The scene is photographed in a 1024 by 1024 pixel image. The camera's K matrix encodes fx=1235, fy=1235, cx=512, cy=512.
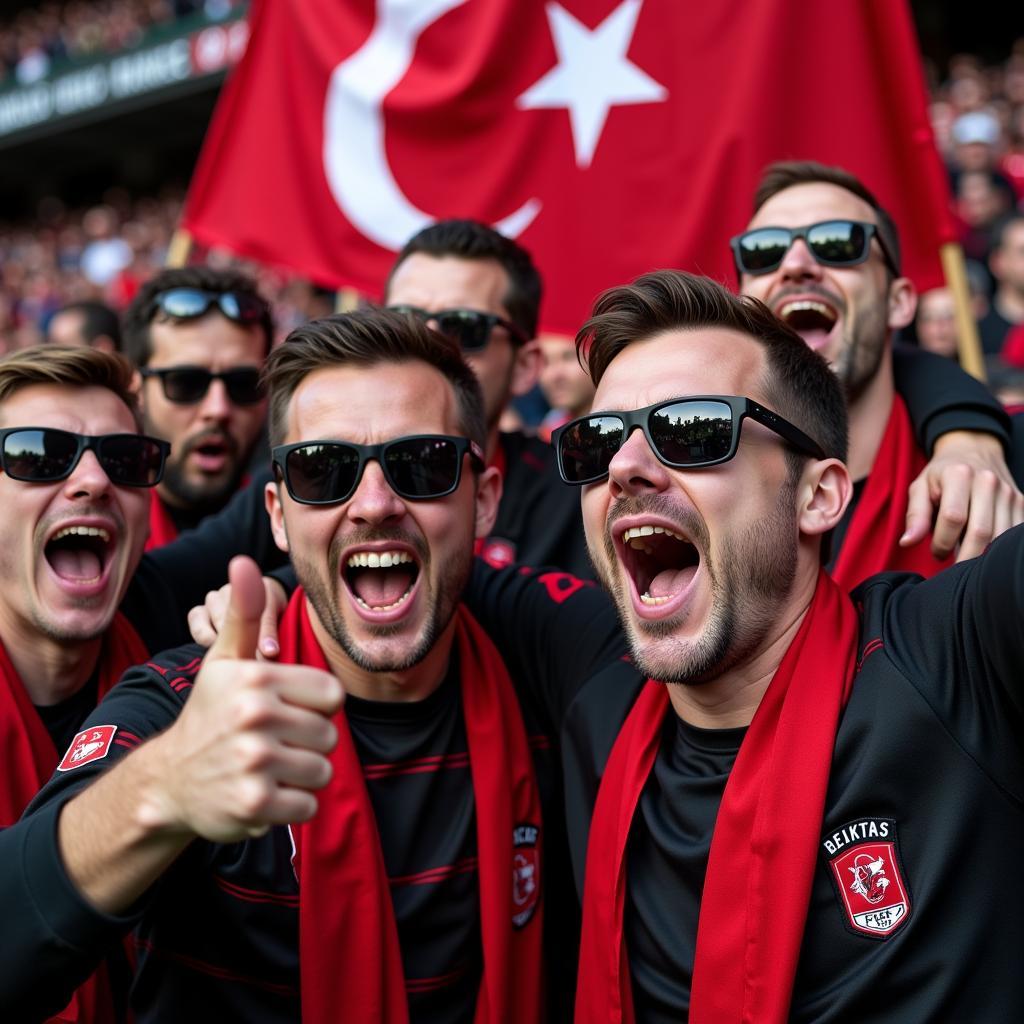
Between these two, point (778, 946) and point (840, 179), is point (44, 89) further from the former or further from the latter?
point (778, 946)

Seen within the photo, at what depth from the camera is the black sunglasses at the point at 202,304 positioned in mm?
4129

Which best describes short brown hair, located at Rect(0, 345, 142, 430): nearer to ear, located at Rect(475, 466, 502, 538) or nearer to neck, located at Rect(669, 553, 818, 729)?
ear, located at Rect(475, 466, 502, 538)

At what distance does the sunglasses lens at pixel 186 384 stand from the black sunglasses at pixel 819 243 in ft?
6.07

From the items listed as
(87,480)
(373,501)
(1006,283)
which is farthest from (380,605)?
(1006,283)

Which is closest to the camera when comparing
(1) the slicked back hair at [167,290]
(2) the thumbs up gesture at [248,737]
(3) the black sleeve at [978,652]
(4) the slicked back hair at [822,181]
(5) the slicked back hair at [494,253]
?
(2) the thumbs up gesture at [248,737]

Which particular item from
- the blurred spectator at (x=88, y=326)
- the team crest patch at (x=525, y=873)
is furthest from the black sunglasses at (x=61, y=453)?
the blurred spectator at (x=88, y=326)

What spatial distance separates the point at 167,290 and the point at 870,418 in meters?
2.38

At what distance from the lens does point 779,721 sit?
2.10m

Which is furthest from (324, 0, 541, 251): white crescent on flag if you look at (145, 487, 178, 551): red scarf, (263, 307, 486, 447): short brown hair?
(263, 307, 486, 447): short brown hair

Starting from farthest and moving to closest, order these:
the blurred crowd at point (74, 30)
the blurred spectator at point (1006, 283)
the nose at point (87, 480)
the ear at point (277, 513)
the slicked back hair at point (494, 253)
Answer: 1. the blurred crowd at point (74, 30)
2. the blurred spectator at point (1006, 283)
3. the slicked back hair at point (494, 253)
4. the nose at point (87, 480)
5. the ear at point (277, 513)

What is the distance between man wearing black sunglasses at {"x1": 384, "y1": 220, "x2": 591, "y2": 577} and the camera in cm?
364

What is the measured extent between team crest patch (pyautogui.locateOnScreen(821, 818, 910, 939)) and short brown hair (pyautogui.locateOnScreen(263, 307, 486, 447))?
4.13ft

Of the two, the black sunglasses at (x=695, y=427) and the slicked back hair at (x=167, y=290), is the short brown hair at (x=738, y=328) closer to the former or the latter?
the black sunglasses at (x=695, y=427)

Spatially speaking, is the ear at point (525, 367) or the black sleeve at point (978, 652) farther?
the ear at point (525, 367)
